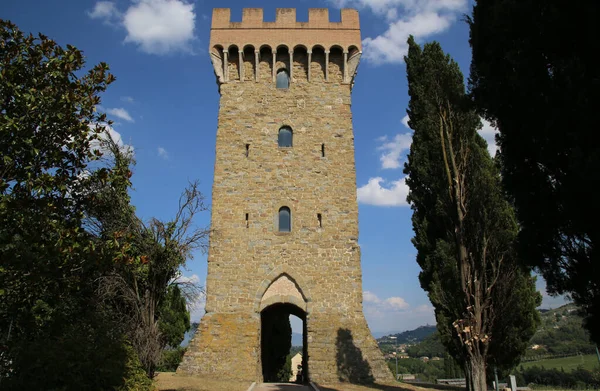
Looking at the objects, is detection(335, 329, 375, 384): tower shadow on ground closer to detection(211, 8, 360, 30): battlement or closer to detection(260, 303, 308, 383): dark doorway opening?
detection(260, 303, 308, 383): dark doorway opening

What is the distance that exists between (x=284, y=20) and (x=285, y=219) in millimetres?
8253

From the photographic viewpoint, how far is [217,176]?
16.1m

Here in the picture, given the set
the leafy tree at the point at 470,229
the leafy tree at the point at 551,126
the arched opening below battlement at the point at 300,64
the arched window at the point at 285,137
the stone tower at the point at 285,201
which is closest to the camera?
the leafy tree at the point at 551,126

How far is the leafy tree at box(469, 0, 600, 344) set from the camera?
19.2 feet

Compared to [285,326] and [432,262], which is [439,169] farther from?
[285,326]

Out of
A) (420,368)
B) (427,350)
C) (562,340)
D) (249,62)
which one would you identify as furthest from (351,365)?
(427,350)

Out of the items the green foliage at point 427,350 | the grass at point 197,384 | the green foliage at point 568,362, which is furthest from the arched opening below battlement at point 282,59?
the green foliage at point 427,350

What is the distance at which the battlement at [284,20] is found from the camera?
57.8 feet

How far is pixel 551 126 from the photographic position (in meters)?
6.27

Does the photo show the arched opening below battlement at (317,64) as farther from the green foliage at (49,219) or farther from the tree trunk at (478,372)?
the tree trunk at (478,372)

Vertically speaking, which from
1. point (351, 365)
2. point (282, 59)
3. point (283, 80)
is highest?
point (282, 59)

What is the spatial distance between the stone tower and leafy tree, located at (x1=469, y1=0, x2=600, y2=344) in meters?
8.38

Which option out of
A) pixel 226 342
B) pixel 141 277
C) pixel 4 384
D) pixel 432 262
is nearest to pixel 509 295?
pixel 432 262

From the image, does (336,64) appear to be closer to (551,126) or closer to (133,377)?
(551,126)
